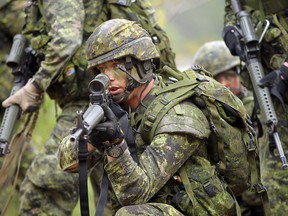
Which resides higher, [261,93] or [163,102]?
[163,102]

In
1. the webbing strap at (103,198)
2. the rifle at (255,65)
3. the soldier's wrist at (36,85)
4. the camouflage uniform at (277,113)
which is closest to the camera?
the webbing strap at (103,198)

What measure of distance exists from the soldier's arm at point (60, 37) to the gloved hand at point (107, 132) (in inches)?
83.2

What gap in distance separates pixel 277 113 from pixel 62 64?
5.63 feet

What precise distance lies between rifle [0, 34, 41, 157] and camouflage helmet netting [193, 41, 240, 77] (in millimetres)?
1945

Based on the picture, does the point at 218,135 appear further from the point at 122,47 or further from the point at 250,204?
the point at 250,204

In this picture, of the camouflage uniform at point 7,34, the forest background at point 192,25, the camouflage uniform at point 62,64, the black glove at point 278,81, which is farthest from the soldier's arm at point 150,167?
the forest background at point 192,25

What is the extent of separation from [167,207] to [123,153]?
493 millimetres

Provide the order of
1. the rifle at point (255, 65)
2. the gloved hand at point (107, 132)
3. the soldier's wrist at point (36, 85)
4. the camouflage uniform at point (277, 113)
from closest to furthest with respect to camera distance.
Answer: the gloved hand at point (107, 132), the rifle at point (255, 65), the camouflage uniform at point (277, 113), the soldier's wrist at point (36, 85)

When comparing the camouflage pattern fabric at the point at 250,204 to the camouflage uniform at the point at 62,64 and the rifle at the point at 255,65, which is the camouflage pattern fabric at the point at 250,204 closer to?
the rifle at the point at 255,65

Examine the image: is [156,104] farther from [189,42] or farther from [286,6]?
[189,42]

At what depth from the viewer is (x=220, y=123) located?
235 inches

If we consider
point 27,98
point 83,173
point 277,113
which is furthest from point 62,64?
point 83,173

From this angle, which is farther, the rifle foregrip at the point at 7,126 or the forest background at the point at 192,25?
the forest background at the point at 192,25

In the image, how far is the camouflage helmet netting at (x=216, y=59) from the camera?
920 cm
